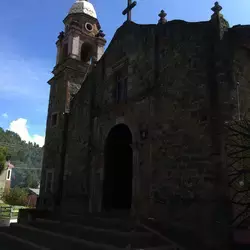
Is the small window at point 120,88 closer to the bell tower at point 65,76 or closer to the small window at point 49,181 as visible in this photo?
the bell tower at point 65,76

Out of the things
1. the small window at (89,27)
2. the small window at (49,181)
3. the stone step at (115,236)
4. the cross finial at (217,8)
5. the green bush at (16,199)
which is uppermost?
the small window at (89,27)

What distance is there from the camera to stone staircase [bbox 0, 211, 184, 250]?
747cm

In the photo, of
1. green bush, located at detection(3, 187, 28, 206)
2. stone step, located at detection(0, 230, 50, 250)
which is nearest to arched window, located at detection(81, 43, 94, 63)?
stone step, located at detection(0, 230, 50, 250)

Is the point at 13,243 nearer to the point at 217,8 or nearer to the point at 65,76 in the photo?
the point at 65,76

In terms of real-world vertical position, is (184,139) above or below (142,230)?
above

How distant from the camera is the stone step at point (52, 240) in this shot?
744 cm

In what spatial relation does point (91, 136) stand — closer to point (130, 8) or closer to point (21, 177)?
point (130, 8)

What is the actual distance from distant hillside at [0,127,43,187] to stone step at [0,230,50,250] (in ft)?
296

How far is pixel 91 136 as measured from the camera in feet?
45.9

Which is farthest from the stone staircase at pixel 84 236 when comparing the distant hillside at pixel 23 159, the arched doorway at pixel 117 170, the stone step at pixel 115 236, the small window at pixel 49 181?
the distant hillside at pixel 23 159

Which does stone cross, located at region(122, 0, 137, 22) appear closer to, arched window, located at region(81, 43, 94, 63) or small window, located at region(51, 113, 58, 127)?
arched window, located at region(81, 43, 94, 63)

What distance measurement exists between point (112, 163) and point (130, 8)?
24.7 feet

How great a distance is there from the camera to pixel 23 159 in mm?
127938

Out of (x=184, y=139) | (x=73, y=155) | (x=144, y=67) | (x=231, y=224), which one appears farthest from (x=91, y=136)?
Answer: (x=231, y=224)
